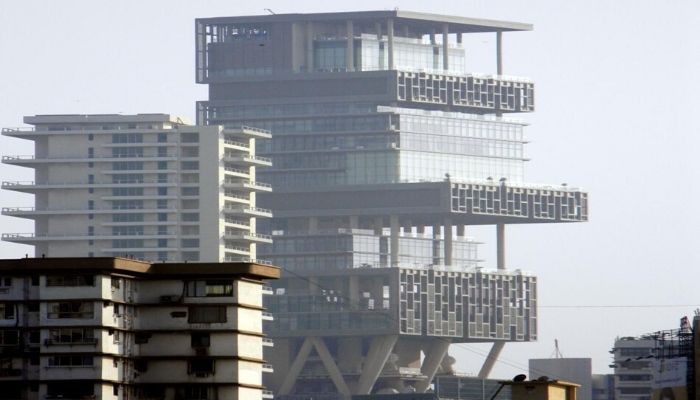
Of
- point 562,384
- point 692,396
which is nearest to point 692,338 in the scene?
point 692,396

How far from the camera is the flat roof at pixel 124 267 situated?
185000 millimetres

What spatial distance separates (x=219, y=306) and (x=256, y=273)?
3632 millimetres

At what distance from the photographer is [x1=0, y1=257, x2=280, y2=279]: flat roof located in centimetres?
18500

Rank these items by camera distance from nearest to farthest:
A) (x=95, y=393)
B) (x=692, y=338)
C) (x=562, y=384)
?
(x=562, y=384), (x=95, y=393), (x=692, y=338)

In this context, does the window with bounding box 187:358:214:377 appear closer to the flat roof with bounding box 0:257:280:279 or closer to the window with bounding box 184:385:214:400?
the window with bounding box 184:385:214:400

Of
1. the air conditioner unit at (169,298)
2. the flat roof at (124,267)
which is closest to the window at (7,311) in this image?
the flat roof at (124,267)

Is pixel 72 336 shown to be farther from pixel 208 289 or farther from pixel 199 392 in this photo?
pixel 199 392

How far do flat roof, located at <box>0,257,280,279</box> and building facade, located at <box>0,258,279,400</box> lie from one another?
72 mm

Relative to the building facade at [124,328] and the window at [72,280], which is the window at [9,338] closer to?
the building facade at [124,328]

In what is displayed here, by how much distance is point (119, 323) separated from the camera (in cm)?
18612

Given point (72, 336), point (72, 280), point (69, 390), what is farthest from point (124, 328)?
point (69, 390)

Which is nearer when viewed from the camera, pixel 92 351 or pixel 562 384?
pixel 562 384

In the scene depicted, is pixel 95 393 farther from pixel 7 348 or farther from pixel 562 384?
pixel 562 384

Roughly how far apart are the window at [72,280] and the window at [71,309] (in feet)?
4.50
